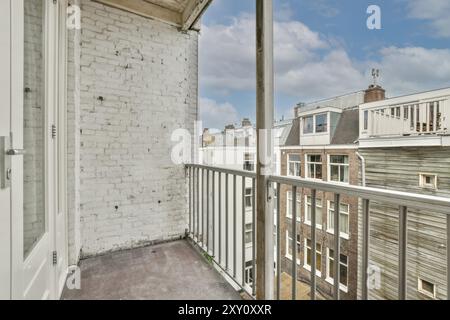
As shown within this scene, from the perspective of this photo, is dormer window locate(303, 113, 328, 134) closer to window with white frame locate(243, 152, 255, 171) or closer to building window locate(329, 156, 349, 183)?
building window locate(329, 156, 349, 183)

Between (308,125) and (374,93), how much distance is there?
0.34 meters

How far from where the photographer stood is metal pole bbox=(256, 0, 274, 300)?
1.69m

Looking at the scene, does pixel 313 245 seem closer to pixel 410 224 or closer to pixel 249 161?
pixel 410 224

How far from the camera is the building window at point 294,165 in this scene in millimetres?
1466

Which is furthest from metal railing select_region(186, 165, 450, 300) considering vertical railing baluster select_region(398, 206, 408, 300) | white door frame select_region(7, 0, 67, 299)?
white door frame select_region(7, 0, 67, 299)

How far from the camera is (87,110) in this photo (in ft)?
8.80

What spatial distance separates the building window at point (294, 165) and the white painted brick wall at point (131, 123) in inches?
77.1

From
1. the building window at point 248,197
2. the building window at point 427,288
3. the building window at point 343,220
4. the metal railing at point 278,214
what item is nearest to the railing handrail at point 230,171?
the metal railing at point 278,214

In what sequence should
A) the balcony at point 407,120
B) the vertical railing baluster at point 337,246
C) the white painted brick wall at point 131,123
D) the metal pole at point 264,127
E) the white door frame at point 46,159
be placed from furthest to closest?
the white painted brick wall at point 131,123
the metal pole at point 264,127
the vertical railing baluster at point 337,246
the white door frame at point 46,159
the balcony at point 407,120

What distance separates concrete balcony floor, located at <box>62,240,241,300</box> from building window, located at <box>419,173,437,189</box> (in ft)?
5.30

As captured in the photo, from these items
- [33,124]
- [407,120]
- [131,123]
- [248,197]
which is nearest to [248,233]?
[248,197]

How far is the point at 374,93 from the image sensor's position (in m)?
1.04

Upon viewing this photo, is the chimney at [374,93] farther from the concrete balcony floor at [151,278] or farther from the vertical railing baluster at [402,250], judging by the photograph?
the concrete balcony floor at [151,278]
